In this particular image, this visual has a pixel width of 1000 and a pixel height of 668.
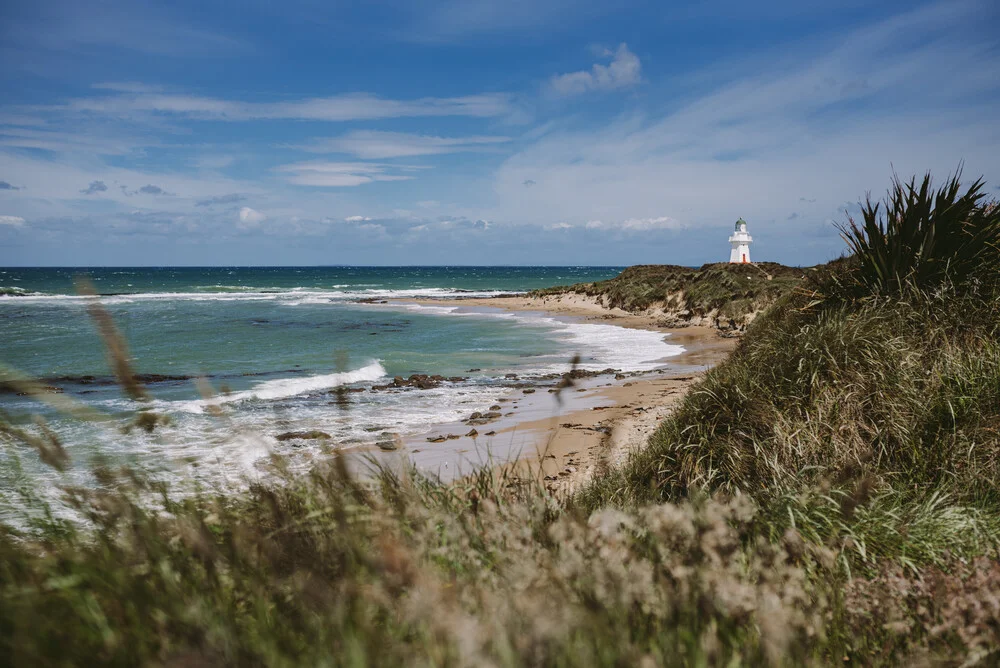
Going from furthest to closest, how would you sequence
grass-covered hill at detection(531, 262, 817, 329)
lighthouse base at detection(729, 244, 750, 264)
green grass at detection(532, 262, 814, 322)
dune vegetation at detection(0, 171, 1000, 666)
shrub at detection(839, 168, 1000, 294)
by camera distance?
lighthouse base at detection(729, 244, 750, 264) < green grass at detection(532, 262, 814, 322) < grass-covered hill at detection(531, 262, 817, 329) < shrub at detection(839, 168, 1000, 294) < dune vegetation at detection(0, 171, 1000, 666)

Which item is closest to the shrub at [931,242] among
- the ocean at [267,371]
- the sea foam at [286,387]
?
the ocean at [267,371]

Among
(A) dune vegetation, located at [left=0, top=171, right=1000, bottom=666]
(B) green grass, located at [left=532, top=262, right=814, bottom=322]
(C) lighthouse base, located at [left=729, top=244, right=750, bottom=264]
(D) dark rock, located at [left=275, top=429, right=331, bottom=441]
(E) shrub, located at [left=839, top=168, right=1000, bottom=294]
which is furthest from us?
(C) lighthouse base, located at [left=729, top=244, right=750, bottom=264]

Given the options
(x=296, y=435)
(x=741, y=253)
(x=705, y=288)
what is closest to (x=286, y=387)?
(x=296, y=435)

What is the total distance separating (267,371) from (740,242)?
39.4 m

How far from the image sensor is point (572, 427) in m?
11.1

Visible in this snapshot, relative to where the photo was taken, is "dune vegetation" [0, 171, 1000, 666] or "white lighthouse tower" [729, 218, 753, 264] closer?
"dune vegetation" [0, 171, 1000, 666]

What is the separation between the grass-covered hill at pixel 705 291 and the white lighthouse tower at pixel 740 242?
34.9 ft

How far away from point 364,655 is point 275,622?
67 centimetres

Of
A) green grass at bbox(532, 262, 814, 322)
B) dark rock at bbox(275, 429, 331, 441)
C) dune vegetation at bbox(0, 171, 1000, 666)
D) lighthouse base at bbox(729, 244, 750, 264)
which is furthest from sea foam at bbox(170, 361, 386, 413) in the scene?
lighthouse base at bbox(729, 244, 750, 264)

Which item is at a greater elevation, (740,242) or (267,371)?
(740,242)

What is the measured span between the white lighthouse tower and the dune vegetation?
44293mm

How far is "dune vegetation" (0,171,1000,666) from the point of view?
1.93 m

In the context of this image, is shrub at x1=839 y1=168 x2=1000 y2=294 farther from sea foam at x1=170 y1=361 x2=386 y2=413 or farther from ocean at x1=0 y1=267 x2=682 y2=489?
sea foam at x1=170 y1=361 x2=386 y2=413

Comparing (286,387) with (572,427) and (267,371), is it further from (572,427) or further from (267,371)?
(572,427)
